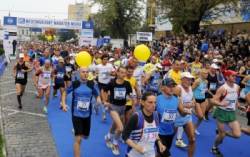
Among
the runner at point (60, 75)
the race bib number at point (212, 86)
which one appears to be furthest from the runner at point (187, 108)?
the runner at point (60, 75)

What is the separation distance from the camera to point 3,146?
9.12 meters

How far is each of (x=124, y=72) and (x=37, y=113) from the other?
588 cm

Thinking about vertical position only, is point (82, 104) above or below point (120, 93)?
below

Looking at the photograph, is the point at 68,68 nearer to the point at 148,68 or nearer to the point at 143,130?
the point at 148,68

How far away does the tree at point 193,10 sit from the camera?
90.2 feet

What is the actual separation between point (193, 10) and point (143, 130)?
23.3m

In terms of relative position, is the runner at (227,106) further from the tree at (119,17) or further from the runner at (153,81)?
the tree at (119,17)

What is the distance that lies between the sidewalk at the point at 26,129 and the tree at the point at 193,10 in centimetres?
1408

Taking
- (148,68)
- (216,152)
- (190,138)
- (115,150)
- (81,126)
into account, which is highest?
(148,68)

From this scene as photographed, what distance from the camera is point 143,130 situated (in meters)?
5.55

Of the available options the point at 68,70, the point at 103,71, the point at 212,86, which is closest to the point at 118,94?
the point at 212,86

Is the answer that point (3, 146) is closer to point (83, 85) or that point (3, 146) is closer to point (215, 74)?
point (83, 85)

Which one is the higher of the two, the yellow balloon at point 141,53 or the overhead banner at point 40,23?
the overhead banner at point 40,23

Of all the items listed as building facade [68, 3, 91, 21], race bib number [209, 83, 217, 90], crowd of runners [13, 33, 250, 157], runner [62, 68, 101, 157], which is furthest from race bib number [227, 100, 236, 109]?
building facade [68, 3, 91, 21]
